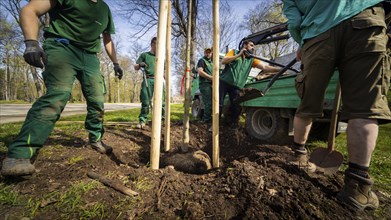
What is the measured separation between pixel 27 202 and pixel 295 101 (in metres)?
3.37

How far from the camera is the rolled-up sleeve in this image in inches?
64.4

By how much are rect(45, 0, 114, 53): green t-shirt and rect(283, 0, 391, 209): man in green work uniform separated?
2.20m

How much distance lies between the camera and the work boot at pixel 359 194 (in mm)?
1274

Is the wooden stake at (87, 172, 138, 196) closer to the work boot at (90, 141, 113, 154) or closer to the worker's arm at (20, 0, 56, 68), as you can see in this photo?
the work boot at (90, 141, 113, 154)

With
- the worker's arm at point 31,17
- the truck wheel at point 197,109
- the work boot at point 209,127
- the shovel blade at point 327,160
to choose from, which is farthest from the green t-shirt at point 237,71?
the worker's arm at point 31,17

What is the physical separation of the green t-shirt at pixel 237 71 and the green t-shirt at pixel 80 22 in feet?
9.15

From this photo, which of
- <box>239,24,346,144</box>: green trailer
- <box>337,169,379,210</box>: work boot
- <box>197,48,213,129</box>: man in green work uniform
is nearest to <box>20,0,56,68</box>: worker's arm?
<box>337,169,379,210</box>: work boot

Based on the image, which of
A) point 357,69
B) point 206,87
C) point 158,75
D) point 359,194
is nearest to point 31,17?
point 158,75

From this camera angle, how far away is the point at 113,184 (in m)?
1.46

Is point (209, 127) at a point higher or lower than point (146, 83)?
lower

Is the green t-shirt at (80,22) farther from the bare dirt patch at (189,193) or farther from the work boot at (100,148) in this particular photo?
the bare dirt patch at (189,193)

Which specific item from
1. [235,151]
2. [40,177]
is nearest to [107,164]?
[40,177]

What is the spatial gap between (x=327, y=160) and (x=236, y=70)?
2791mm

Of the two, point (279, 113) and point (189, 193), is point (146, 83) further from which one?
point (189, 193)
